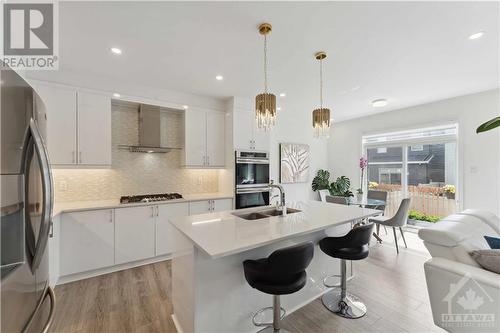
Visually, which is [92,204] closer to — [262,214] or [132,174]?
[132,174]

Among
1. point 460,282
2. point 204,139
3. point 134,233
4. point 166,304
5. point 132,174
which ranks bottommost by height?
point 166,304

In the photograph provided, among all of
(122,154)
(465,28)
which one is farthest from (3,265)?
(465,28)

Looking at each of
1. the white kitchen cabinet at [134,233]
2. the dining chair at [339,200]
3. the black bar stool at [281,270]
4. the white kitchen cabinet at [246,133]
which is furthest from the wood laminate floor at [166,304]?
the white kitchen cabinet at [246,133]

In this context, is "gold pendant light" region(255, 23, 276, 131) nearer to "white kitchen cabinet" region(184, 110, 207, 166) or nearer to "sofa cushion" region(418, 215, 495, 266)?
"sofa cushion" region(418, 215, 495, 266)

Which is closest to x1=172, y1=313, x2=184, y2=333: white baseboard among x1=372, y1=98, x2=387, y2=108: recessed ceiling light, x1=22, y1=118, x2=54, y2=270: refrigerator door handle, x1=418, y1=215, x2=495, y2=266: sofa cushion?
x1=22, y1=118, x2=54, y2=270: refrigerator door handle

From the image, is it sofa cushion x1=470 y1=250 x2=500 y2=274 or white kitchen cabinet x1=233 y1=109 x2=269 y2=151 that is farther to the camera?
white kitchen cabinet x1=233 y1=109 x2=269 y2=151

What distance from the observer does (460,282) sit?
145cm

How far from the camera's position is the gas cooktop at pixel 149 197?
313cm

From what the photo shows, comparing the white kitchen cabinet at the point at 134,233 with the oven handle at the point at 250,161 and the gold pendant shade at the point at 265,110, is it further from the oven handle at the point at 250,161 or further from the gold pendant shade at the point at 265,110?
Result: the gold pendant shade at the point at 265,110

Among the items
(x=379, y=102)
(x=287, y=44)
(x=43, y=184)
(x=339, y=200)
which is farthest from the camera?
(x=379, y=102)

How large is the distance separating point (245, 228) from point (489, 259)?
1.70m

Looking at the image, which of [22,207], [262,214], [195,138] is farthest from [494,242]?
[195,138]

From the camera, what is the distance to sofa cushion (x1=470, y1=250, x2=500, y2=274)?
1.41 m

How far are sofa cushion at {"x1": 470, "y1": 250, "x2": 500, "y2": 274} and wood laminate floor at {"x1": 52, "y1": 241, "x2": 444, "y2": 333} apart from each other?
784 millimetres
